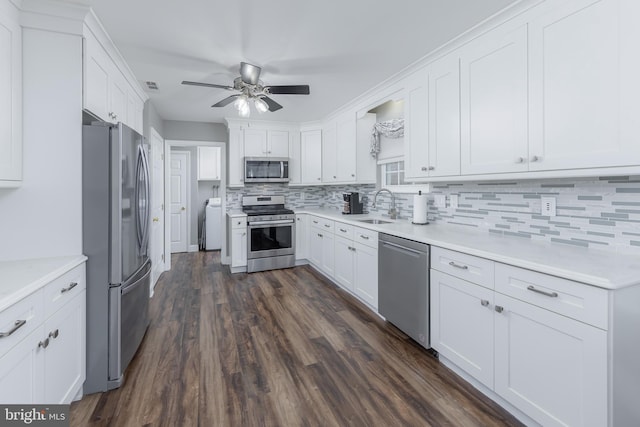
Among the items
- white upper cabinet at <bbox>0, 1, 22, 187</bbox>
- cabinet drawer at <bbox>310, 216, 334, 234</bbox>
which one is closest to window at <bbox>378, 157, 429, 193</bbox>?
cabinet drawer at <bbox>310, 216, 334, 234</bbox>

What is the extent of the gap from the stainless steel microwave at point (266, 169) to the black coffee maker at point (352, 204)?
4.40 ft

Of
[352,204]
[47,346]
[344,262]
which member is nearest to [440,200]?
[344,262]

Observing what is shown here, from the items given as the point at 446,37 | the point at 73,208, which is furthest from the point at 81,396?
the point at 446,37

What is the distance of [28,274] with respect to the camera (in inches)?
57.9

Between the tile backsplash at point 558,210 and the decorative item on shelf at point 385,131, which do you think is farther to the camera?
the decorative item on shelf at point 385,131

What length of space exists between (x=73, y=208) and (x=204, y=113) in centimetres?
296

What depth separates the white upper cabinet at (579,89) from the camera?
1417 millimetres

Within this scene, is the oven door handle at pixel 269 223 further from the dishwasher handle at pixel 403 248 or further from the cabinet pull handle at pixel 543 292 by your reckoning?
the cabinet pull handle at pixel 543 292

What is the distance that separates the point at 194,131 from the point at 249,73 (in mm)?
2657

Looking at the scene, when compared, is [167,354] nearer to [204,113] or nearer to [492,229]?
[492,229]

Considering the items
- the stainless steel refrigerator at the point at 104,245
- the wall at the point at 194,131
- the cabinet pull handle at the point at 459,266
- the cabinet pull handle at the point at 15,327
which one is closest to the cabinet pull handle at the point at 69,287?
the stainless steel refrigerator at the point at 104,245

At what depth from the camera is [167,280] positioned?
420 centimetres

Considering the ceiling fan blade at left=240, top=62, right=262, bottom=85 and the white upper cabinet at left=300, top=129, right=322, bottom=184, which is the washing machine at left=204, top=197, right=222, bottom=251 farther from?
the ceiling fan blade at left=240, top=62, right=262, bottom=85

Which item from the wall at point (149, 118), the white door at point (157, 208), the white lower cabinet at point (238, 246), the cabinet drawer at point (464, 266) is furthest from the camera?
the white lower cabinet at point (238, 246)
